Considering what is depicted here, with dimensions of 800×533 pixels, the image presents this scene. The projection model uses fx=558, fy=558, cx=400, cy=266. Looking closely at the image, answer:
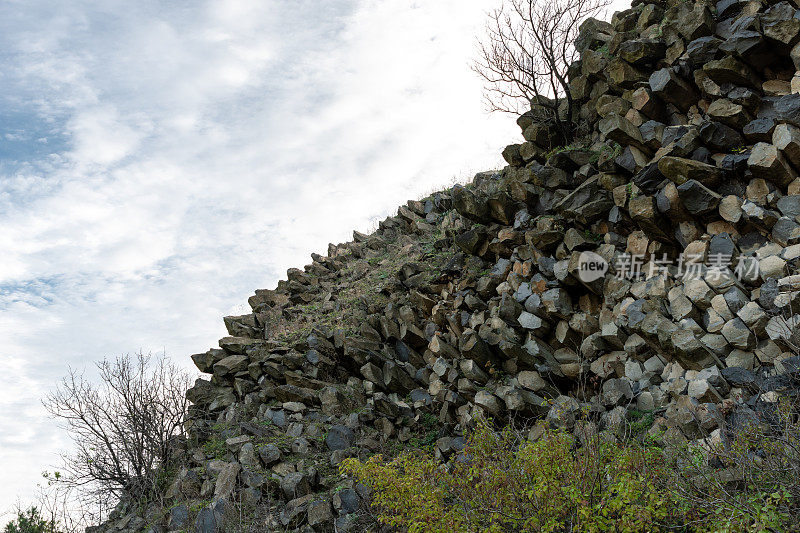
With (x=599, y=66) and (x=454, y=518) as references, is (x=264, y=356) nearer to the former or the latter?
(x=454, y=518)

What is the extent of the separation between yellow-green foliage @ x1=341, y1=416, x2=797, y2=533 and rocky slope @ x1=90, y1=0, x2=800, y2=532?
4.45 ft

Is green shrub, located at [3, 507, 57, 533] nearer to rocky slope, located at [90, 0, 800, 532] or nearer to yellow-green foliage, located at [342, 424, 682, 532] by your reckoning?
rocky slope, located at [90, 0, 800, 532]

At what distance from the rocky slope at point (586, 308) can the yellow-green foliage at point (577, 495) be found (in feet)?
4.45

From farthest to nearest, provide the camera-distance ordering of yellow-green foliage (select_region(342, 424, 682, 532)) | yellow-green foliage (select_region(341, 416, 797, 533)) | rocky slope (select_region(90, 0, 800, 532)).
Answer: rocky slope (select_region(90, 0, 800, 532)), yellow-green foliage (select_region(342, 424, 682, 532)), yellow-green foliage (select_region(341, 416, 797, 533))

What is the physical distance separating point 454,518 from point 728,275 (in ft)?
22.1

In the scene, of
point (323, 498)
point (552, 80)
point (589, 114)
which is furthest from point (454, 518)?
point (552, 80)

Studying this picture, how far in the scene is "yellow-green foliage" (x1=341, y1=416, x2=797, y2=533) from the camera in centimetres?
604

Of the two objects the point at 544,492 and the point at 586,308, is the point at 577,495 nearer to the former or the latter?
the point at 544,492

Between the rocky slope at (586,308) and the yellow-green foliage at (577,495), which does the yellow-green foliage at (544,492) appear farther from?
the rocky slope at (586,308)

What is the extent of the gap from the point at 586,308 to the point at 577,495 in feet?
20.9

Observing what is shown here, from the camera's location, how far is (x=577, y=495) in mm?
6203

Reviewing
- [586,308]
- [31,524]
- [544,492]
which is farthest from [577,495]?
[31,524]

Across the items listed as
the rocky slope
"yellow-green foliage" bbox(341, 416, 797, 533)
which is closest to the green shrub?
the rocky slope

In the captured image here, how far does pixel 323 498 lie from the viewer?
31.2ft
